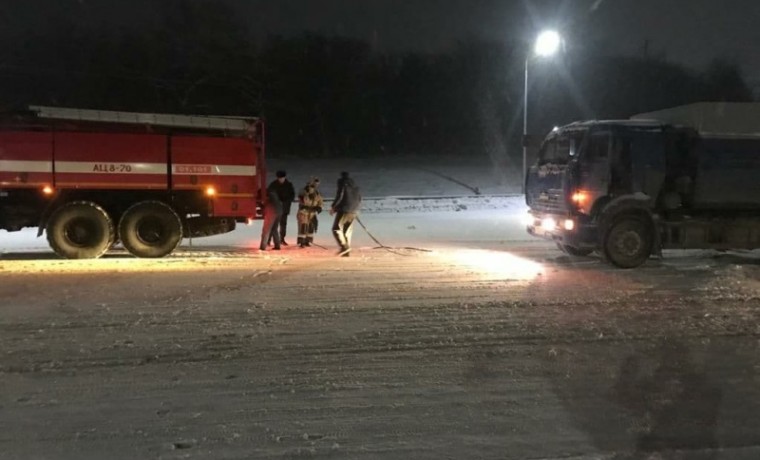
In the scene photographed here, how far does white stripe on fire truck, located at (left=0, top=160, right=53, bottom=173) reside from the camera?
12.8 m

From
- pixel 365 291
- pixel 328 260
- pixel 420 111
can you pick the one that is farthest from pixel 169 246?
pixel 420 111

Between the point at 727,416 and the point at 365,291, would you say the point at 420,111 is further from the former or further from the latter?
the point at 727,416

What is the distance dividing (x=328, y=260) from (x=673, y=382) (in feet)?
26.5

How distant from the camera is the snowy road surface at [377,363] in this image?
4.76 metres

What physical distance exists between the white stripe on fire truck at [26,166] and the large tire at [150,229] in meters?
1.63

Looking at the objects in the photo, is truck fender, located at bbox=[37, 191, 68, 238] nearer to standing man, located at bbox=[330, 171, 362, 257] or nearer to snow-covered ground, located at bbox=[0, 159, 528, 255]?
snow-covered ground, located at bbox=[0, 159, 528, 255]

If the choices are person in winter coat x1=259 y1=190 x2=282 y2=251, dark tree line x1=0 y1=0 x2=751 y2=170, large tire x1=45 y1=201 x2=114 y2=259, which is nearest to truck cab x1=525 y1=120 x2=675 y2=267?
person in winter coat x1=259 y1=190 x2=282 y2=251

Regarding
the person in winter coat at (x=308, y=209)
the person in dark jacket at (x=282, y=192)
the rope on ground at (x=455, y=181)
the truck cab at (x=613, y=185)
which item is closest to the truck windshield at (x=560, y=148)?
the truck cab at (x=613, y=185)

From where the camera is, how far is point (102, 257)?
1353 centimetres

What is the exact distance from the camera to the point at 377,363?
646cm

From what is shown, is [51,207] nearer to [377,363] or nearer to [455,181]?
[377,363]

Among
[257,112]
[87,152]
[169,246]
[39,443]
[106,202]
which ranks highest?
[257,112]

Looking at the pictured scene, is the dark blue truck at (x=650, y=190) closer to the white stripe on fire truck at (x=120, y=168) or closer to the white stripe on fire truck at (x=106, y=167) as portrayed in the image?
the white stripe on fire truck at (x=120, y=168)

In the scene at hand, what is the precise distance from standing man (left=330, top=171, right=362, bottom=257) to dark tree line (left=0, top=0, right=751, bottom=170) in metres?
34.0
